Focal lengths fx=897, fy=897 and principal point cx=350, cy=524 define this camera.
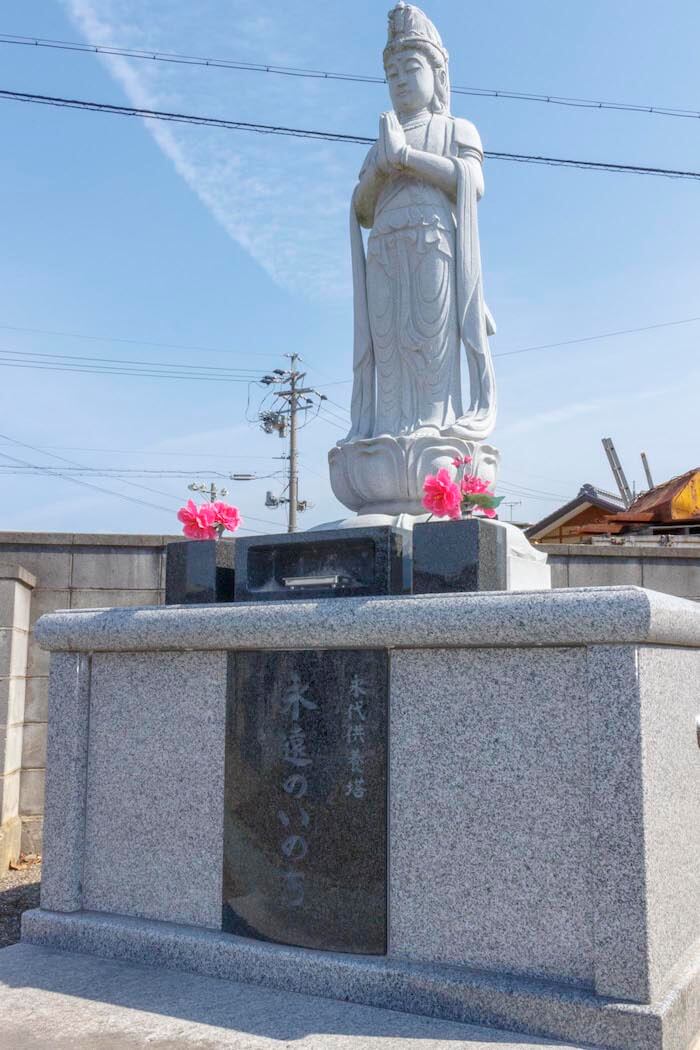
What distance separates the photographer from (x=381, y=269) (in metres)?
5.48

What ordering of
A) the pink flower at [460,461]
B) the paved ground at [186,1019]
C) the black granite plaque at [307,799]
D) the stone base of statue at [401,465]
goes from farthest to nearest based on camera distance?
1. the stone base of statue at [401,465]
2. the pink flower at [460,461]
3. the black granite plaque at [307,799]
4. the paved ground at [186,1019]

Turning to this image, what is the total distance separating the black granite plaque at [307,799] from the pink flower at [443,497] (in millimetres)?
821

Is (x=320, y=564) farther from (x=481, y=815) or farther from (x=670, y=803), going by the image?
(x=670, y=803)

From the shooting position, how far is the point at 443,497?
4.08 meters

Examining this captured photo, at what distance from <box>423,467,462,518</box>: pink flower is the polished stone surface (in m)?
0.23

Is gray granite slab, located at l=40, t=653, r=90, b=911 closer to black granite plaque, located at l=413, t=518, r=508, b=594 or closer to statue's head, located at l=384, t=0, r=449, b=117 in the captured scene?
black granite plaque, located at l=413, t=518, r=508, b=594

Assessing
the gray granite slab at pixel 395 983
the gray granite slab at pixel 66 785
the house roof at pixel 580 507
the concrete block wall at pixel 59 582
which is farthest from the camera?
the house roof at pixel 580 507

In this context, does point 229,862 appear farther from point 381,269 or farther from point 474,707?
point 381,269

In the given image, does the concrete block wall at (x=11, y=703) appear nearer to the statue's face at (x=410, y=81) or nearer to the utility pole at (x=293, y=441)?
the statue's face at (x=410, y=81)

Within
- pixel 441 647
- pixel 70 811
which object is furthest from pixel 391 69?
pixel 70 811

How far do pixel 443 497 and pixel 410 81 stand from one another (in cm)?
298

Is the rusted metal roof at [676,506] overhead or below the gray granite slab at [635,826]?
overhead

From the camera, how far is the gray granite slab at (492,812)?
3.15 meters

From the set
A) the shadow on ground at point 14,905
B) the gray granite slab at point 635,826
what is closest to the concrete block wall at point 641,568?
the gray granite slab at point 635,826
